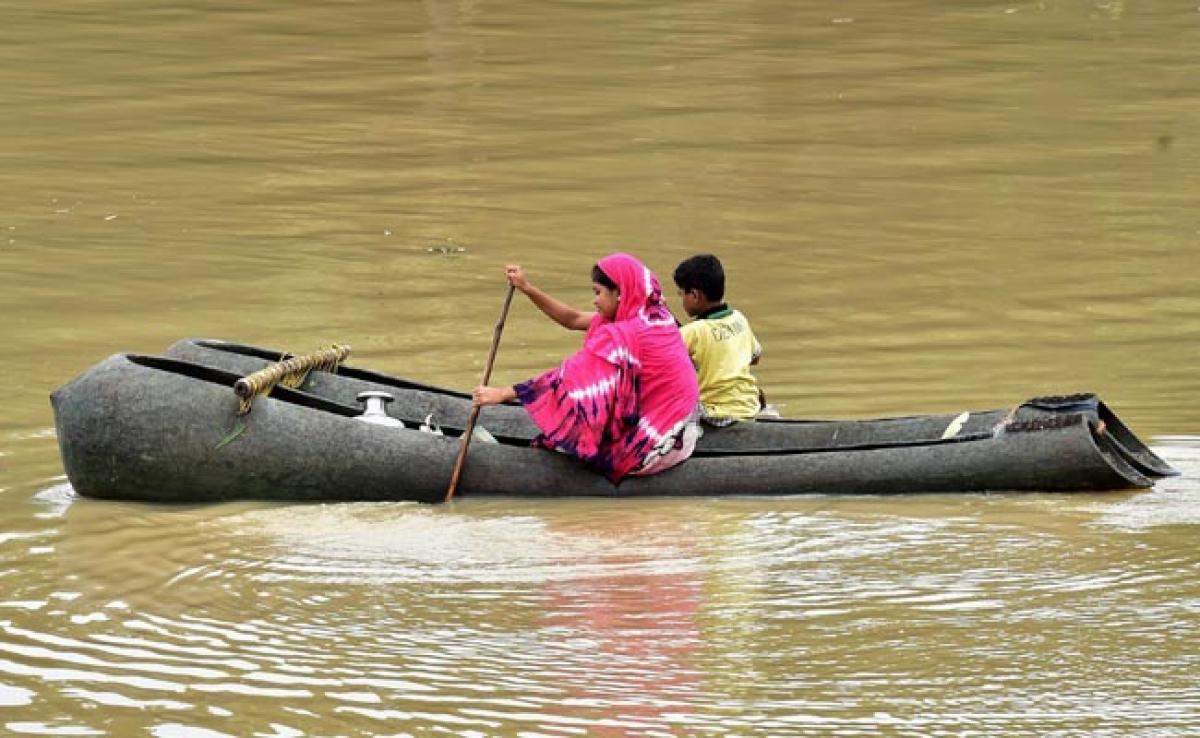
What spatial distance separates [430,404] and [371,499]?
0.79 m

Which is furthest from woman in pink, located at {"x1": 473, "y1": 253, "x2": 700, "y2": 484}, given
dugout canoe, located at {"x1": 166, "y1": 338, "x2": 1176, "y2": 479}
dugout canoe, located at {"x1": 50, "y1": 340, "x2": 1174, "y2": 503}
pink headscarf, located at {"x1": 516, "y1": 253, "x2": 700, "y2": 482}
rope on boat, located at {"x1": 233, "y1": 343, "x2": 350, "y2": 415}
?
rope on boat, located at {"x1": 233, "y1": 343, "x2": 350, "y2": 415}

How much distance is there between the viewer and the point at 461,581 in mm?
8242

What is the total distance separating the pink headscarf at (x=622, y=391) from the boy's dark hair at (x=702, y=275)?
0.47 ft

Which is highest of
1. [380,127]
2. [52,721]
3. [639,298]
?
[380,127]

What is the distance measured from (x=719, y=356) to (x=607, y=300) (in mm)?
565

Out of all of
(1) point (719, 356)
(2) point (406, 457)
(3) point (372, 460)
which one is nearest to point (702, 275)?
(1) point (719, 356)

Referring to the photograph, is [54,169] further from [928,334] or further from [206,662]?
[206,662]

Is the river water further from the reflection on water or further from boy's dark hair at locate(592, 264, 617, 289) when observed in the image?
boy's dark hair at locate(592, 264, 617, 289)

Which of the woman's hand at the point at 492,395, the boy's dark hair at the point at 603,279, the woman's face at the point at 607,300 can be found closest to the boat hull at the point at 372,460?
the woman's hand at the point at 492,395

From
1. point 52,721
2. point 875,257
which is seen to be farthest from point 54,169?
point 52,721

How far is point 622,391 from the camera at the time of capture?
9.41 m

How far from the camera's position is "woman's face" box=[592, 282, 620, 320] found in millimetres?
9406

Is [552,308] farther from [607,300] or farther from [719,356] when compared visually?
[719,356]

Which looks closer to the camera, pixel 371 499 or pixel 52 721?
pixel 52 721
